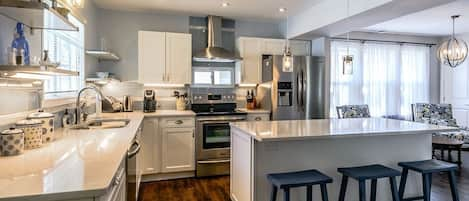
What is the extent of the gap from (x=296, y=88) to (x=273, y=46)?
0.83m

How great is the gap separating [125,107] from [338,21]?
3296 millimetres

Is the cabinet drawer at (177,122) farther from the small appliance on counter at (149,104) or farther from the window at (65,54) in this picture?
the window at (65,54)

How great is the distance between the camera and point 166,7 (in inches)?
170

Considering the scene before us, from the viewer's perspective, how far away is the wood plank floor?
3.38 meters

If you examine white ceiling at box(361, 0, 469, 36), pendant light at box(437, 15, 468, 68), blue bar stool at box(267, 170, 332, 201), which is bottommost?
blue bar stool at box(267, 170, 332, 201)

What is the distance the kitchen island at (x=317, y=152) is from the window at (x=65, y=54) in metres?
1.80

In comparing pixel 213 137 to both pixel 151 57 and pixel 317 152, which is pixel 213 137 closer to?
pixel 151 57

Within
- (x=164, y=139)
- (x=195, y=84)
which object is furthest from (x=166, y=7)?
(x=164, y=139)

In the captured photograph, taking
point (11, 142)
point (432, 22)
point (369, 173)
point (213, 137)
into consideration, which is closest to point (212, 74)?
point (213, 137)

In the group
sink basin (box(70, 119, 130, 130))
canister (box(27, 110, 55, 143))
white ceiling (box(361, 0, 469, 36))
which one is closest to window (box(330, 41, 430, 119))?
white ceiling (box(361, 0, 469, 36))

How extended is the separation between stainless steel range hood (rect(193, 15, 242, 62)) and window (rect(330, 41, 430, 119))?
2512 millimetres

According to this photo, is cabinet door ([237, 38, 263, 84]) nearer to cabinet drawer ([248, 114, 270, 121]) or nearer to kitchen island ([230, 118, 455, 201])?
cabinet drawer ([248, 114, 270, 121])

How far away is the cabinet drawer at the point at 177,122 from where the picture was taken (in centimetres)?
404

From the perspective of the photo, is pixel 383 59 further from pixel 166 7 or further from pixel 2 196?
pixel 2 196
